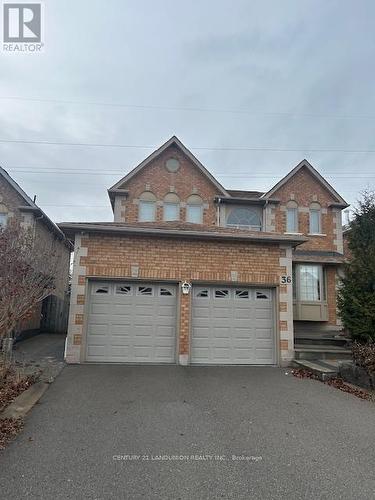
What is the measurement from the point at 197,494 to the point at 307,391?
485cm

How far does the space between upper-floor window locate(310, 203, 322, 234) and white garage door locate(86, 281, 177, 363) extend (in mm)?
9936

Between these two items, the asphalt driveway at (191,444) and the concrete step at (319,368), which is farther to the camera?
the concrete step at (319,368)

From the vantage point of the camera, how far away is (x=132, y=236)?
1010 centimetres

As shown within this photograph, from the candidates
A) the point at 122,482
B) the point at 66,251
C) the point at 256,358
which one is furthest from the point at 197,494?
the point at 66,251

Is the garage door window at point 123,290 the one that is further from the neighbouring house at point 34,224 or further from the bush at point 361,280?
the bush at point 361,280

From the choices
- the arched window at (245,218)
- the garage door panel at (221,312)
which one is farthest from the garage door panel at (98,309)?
the arched window at (245,218)

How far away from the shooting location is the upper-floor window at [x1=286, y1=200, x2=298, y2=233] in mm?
16875

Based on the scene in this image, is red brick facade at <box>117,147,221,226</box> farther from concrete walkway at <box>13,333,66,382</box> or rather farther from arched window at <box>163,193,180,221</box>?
concrete walkway at <box>13,333,66,382</box>

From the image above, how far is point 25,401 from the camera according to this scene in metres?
6.09

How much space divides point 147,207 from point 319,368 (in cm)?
1058

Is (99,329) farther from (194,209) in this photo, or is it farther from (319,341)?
(194,209)

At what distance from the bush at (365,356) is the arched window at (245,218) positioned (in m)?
9.47

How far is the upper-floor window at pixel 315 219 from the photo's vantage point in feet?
56.0

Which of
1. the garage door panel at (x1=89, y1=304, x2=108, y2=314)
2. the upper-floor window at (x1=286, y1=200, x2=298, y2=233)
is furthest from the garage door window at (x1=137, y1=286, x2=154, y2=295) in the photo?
the upper-floor window at (x1=286, y1=200, x2=298, y2=233)
